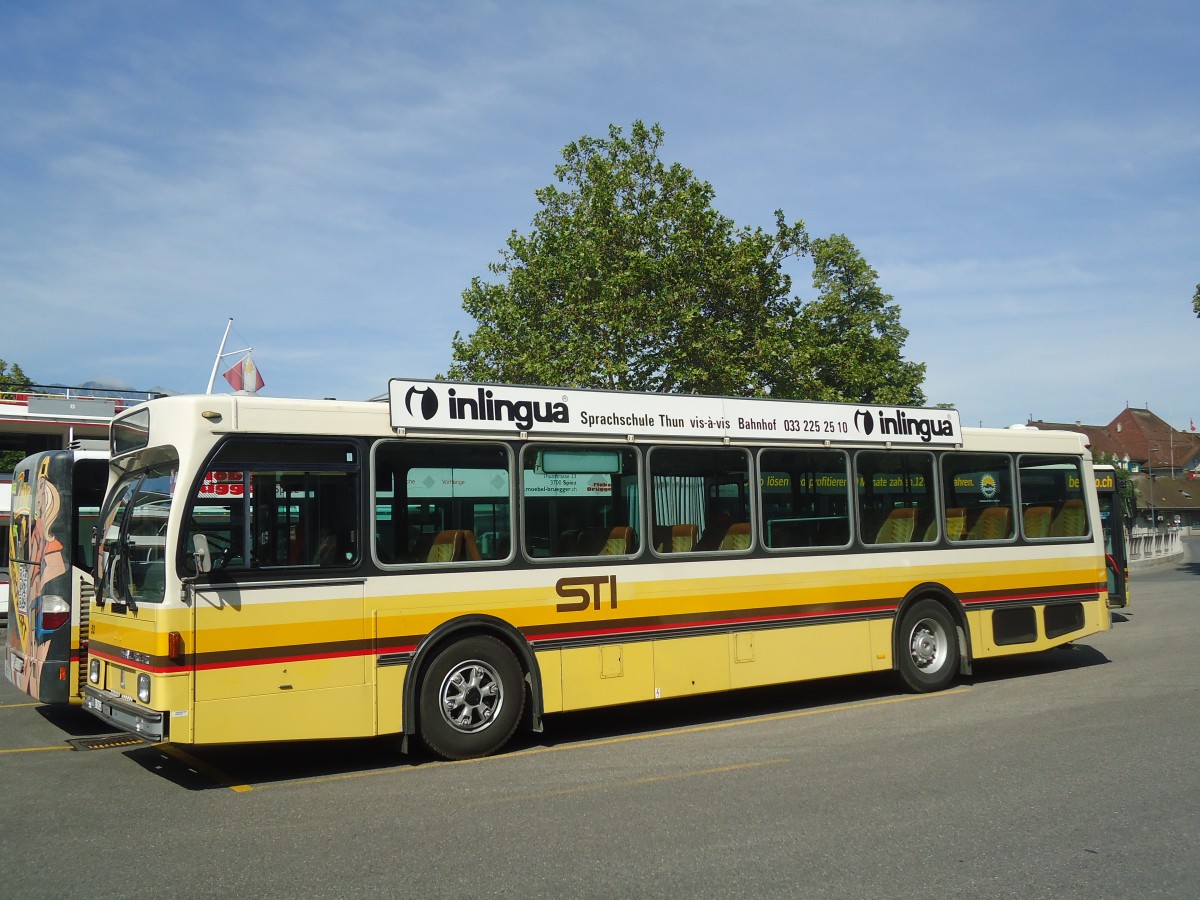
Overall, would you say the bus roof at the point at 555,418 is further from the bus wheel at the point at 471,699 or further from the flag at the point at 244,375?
the flag at the point at 244,375

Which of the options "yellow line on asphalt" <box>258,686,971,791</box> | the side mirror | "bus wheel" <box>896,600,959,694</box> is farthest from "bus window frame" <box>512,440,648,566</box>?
"bus wheel" <box>896,600,959,694</box>

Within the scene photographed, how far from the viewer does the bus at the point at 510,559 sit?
7477 mm

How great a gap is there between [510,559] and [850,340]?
30.9 meters

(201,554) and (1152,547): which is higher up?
(201,554)

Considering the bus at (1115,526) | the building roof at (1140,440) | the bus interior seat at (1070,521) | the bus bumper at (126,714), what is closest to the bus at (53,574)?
the bus bumper at (126,714)

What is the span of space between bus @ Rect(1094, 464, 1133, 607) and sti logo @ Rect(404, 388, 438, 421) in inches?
561

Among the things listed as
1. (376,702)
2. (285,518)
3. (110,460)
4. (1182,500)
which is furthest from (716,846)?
(1182,500)

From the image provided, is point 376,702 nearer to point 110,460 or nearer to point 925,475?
point 110,460

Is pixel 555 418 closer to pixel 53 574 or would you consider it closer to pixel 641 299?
pixel 53 574

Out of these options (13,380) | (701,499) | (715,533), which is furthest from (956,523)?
(13,380)

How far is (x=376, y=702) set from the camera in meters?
7.92

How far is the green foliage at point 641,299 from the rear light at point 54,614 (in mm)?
20002

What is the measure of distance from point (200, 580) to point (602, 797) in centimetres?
309

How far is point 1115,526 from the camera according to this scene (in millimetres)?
18938
